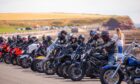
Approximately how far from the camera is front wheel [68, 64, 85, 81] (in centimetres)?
1504

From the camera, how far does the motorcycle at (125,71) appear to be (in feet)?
39.9

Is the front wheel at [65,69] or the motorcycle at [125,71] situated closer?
the motorcycle at [125,71]

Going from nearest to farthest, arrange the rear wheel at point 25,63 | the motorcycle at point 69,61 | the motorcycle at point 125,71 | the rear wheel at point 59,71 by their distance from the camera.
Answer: the motorcycle at point 125,71 < the motorcycle at point 69,61 < the rear wheel at point 59,71 < the rear wheel at point 25,63

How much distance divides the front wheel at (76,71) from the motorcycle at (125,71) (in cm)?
230

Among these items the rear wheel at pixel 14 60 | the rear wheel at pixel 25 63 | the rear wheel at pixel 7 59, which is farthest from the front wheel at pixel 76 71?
the rear wheel at pixel 7 59

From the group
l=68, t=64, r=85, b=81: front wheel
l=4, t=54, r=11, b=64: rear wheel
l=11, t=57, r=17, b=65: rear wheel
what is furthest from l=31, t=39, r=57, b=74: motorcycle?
l=4, t=54, r=11, b=64: rear wheel

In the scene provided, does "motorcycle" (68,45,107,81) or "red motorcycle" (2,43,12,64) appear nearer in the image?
"motorcycle" (68,45,107,81)

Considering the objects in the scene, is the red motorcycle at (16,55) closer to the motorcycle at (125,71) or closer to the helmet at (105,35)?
the helmet at (105,35)

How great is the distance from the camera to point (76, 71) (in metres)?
15.1

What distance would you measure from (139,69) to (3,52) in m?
13.3

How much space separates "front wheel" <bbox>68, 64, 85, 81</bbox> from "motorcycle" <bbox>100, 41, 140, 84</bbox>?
2.30 m

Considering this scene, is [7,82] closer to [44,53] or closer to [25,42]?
[44,53]

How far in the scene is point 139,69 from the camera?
12164 mm

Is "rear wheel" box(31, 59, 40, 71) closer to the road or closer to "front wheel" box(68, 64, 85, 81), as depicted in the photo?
the road
